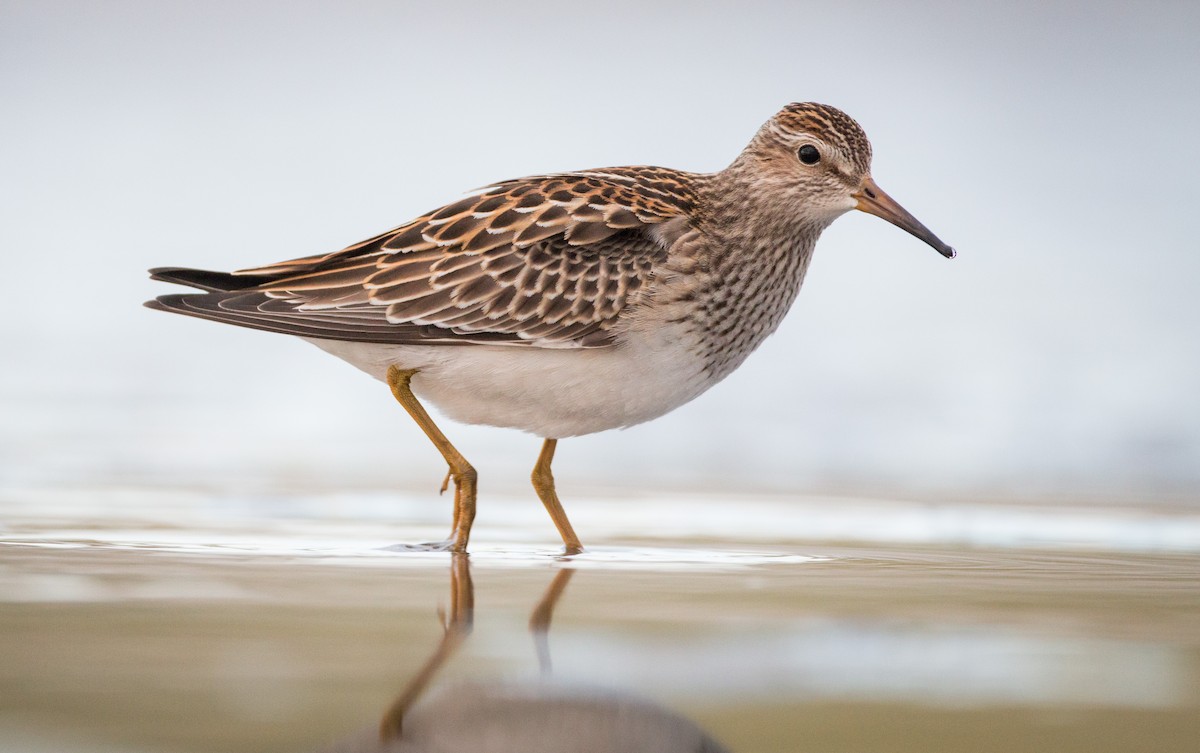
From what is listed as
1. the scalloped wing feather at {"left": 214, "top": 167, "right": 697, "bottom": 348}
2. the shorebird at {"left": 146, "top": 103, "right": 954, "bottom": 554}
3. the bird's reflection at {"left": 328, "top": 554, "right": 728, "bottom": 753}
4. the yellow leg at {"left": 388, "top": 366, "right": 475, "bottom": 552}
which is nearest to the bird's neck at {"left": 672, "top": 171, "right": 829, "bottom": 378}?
the shorebird at {"left": 146, "top": 103, "right": 954, "bottom": 554}

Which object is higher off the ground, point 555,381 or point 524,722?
point 555,381

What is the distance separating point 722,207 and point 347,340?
180 centimetres

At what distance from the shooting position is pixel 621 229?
6.37 metres

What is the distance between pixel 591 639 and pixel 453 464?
2647 millimetres

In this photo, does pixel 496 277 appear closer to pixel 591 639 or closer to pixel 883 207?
pixel 883 207

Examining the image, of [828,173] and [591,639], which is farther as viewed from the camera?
[828,173]

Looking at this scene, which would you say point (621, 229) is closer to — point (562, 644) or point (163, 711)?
point (562, 644)

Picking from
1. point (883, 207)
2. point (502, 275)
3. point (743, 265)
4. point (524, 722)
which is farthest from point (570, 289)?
point (524, 722)

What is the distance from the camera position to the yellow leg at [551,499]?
243 inches

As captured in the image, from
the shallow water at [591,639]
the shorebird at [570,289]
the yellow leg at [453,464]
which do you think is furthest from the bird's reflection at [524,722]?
the shorebird at [570,289]

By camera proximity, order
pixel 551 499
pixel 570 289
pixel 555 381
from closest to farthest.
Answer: pixel 555 381 → pixel 570 289 → pixel 551 499

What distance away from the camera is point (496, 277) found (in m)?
6.54

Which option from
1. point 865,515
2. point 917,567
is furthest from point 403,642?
point 865,515

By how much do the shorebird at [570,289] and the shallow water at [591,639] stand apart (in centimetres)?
63
